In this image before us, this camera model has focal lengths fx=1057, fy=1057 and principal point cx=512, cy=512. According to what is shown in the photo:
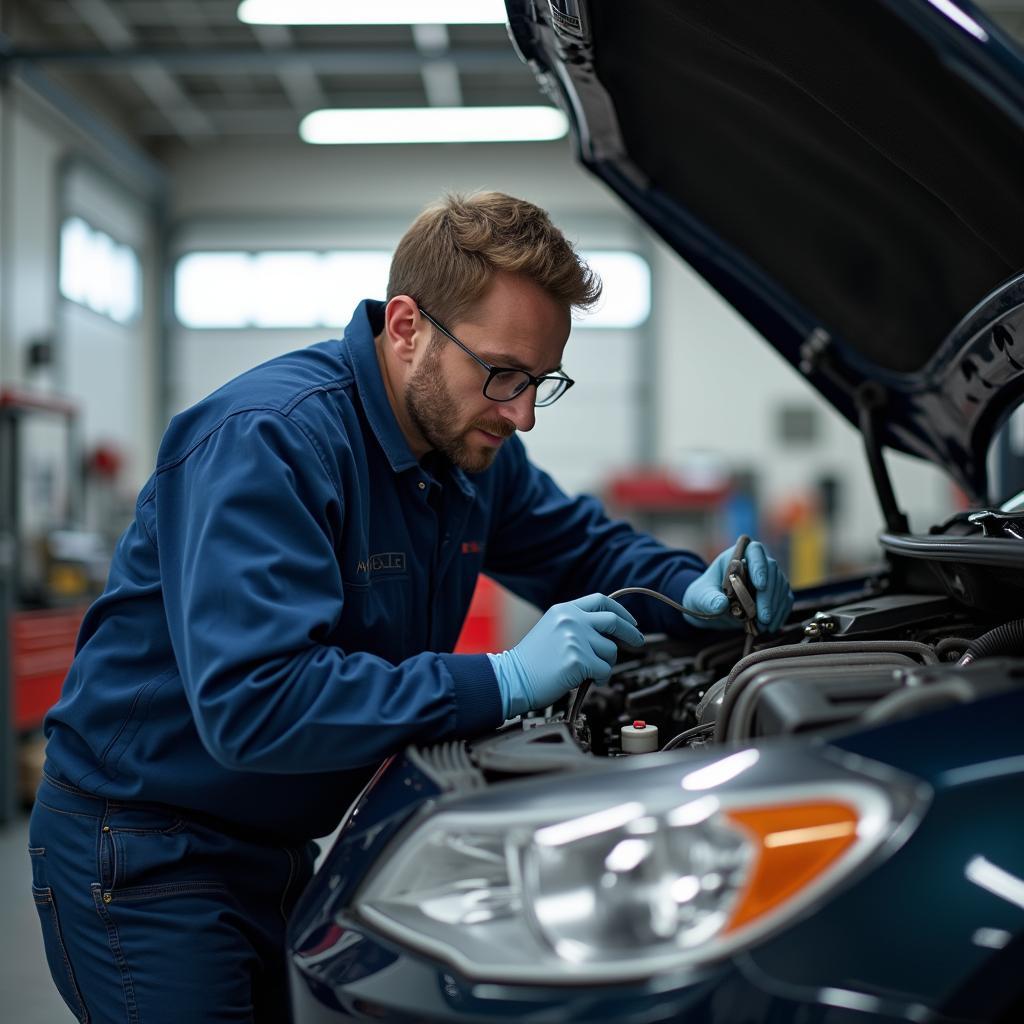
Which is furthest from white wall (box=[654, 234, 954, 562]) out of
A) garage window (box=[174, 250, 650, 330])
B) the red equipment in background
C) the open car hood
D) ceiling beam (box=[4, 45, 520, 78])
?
the open car hood

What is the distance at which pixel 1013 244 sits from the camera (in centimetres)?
144

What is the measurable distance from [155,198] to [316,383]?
952 cm

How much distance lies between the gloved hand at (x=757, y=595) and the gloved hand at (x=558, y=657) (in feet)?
1.17

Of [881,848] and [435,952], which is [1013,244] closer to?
[881,848]

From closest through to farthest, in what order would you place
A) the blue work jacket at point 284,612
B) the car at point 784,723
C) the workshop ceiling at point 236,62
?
the car at point 784,723, the blue work jacket at point 284,612, the workshop ceiling at point 236,62

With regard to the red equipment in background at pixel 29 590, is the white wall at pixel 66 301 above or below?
above

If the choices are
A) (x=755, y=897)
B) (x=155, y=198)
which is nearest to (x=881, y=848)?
(x=755, y=897)

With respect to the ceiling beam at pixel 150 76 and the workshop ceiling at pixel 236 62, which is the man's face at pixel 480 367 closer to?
the workshop ceiling at pixel 236 62

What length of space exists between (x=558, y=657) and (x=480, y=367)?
0.45 m

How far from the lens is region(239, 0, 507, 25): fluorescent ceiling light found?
19.0ft

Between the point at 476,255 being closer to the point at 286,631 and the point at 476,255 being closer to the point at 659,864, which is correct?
the point at 286,631

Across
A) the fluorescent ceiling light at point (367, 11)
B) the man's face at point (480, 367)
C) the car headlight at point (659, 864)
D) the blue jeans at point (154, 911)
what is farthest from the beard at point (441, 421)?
the fluorescent ceiling light at point (367, 11)

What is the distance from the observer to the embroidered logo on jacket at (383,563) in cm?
137

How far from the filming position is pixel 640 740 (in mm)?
1244
